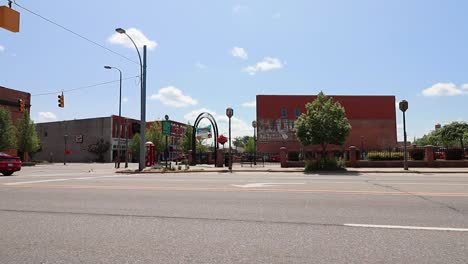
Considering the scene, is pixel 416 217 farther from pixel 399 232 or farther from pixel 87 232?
pixel 87 232

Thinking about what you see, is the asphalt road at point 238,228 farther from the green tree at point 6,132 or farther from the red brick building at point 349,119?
the red brick building at point 349,119

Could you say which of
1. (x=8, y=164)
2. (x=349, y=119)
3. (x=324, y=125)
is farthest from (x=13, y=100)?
(x=349, y=119)

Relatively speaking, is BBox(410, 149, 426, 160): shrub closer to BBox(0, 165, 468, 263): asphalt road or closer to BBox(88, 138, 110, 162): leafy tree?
BBox(0, 165, 468, 263): asphalt road

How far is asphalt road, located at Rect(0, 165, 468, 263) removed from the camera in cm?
485

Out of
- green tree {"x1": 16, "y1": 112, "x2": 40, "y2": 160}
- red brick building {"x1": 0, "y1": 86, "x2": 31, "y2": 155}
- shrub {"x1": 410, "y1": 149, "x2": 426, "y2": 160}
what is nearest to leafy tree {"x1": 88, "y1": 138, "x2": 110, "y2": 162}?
red brick building {"x1": 0, "y1": 86, "x2": 31, "y2": 155}

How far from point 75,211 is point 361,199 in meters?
6.90

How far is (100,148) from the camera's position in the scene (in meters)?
75.9

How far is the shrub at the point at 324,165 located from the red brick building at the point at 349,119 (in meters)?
40.1

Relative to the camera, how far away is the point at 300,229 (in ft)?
20.6

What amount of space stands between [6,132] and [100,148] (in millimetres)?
24776

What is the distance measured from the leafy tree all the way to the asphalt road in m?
68.7

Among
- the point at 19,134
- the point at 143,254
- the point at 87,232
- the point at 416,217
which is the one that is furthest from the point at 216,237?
the point at 19,134

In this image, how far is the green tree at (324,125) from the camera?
90.2 ft

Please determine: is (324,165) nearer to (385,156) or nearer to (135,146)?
(385,156)
